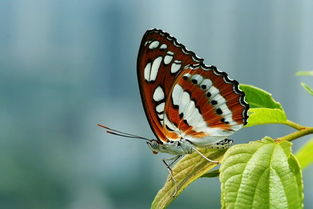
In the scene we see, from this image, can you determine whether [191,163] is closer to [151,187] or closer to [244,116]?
[244,116]

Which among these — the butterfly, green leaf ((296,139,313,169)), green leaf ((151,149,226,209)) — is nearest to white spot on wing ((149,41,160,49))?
the butterfly

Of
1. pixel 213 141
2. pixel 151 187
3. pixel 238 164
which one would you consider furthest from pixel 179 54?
pixel 151 187

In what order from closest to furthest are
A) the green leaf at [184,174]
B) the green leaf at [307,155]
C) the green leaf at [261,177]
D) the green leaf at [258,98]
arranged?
the green leaf at [261,177]
the green leaf at [184,174]
the green leaf at [258,98]
the green leaf at [307,155]

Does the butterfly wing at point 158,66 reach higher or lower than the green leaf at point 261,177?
higher

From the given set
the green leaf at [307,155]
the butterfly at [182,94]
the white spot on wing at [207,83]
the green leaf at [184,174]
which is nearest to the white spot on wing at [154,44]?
the butterfly at [182,94]

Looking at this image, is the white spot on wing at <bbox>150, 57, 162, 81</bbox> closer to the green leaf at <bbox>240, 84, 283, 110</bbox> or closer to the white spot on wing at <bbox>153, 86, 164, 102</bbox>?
the white spot on wing at <bbox>153, 86, 164, 102</bbox>

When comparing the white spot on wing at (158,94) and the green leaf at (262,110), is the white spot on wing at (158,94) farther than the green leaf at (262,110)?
Yes

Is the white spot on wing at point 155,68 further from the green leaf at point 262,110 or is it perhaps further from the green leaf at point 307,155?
the green leaf at point 307,155
